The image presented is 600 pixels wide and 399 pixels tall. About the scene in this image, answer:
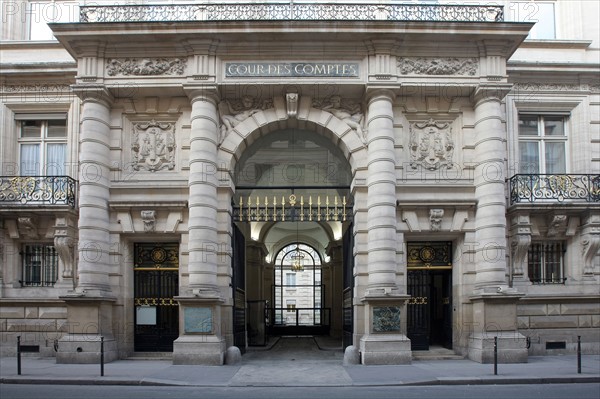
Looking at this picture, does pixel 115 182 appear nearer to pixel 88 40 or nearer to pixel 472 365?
pixel 88 40

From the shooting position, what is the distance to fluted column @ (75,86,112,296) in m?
20.9

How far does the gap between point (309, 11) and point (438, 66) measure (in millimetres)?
4384

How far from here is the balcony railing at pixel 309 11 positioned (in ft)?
71.3

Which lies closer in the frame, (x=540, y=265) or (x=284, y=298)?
(x=540, y=265)

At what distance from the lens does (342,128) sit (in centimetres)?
2206

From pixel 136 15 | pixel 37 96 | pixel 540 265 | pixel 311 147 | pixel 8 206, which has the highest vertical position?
pixel 136 15

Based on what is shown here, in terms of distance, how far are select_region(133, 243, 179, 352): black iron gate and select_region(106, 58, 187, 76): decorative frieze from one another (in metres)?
5.43

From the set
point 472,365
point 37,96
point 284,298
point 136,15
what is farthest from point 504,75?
point 284,298

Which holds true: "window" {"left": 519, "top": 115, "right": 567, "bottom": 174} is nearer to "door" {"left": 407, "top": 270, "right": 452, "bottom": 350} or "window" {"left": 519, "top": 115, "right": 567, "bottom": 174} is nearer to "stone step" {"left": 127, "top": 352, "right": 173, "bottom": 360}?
"door" {"left": 407, "top": 270, "right": 452, "bottom": 350}

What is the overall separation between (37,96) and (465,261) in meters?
15.1

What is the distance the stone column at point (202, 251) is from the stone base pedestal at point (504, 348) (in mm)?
7450

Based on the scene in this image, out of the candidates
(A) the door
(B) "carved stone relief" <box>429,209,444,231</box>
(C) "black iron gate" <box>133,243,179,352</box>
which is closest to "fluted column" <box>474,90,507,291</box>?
(B) "carved stone relief" <box>429,209,444,231</box>

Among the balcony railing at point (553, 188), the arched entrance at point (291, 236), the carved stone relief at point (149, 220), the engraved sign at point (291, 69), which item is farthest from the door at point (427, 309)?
the carved stone relief at point (149, 220)

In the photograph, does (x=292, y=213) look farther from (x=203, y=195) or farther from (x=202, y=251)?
(x=202, y=251)
